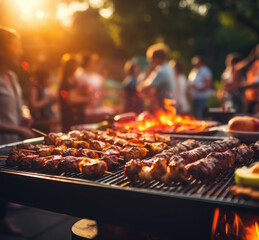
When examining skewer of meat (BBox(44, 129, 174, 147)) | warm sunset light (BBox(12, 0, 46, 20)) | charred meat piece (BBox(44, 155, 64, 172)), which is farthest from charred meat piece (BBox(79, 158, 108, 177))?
warm sunset light (BBox(12, 0, 46, 20))

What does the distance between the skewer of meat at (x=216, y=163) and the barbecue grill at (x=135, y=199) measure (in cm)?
6

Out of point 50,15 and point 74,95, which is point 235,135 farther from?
point 50,15

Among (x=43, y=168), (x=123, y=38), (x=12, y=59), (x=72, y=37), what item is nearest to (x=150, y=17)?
(x=123, y=38)

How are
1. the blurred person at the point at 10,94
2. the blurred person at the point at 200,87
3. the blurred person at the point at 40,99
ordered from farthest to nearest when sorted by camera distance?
the blurred person at the point at 200,87, the blurred person at the point at 40,99, the blurred person at the point at 10,94

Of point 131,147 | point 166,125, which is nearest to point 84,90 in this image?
point 166,125

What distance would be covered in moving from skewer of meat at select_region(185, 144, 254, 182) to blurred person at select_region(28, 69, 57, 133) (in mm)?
6315

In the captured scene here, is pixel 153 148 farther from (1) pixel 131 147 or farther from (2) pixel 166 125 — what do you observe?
(2) pixel 166 125

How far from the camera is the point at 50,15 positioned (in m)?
16.8

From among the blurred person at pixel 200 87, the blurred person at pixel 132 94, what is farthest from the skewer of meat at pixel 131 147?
the blurred person at pixel 200 87

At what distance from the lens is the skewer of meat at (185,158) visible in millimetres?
2082

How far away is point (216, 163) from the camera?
88.7 inches

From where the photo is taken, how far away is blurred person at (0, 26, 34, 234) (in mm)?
4355

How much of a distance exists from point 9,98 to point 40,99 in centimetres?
345

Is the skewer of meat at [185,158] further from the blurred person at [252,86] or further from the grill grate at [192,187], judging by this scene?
the blurred person at [252,86]
